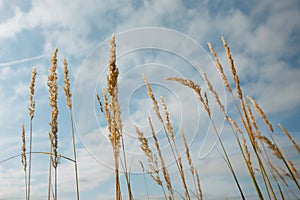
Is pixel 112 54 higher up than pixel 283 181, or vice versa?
pixel 112 54

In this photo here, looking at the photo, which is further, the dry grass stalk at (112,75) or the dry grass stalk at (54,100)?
the dry grass stalk at (54,100)

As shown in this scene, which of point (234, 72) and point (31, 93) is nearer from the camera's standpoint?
point (234, 72)

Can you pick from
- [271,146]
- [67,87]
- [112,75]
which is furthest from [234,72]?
[67,87]

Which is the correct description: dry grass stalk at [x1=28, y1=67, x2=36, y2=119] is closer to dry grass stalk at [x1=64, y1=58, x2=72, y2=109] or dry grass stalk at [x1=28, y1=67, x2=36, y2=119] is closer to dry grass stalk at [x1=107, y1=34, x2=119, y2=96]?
dry grass stalk at [x1=64, y1=58, x2=72, y2=109]

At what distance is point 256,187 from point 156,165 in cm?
151

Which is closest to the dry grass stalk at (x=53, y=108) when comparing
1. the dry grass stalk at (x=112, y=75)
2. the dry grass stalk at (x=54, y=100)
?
the dry grass stalk at (x=54, y=100)

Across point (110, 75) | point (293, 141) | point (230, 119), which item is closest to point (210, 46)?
point (230, 119)

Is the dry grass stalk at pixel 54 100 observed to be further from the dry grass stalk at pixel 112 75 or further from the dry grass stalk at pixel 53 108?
the dry grass stalk at pixel 112 75

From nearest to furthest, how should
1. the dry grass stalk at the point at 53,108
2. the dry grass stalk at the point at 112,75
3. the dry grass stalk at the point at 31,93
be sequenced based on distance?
the dry grass stalk at the point at 112,75, the dry grass stalk at the point at 53,108, the dry grass stalk at the point at 31,93

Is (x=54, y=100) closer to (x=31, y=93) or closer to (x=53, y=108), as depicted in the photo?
(x=53, y=108)

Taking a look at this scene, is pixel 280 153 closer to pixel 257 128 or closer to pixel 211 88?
pixel 257 128

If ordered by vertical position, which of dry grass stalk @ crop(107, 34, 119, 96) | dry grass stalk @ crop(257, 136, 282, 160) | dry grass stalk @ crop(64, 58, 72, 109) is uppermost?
dry grass stalk @ crop(64, 58, 72, 109)

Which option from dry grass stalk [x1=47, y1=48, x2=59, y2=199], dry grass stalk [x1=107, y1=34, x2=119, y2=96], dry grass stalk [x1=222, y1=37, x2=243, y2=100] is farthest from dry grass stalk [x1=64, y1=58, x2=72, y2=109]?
dry grass stalk [x1=222, y1=37, x2=243, y2=100]

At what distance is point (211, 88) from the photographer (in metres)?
2.49
